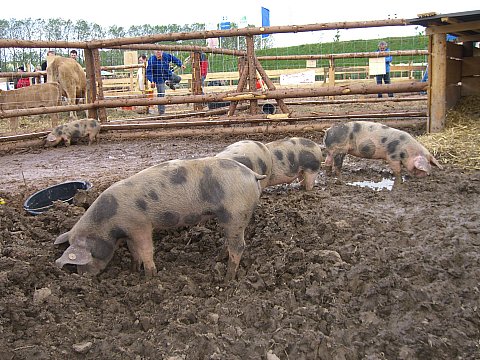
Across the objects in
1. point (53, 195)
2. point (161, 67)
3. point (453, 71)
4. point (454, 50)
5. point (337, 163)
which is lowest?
point (53, 195)

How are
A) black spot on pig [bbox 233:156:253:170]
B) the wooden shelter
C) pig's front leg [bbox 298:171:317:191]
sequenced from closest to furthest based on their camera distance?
black spot on pig [bbox 233:156:253:170]
pig's front leg [bbox 298:171:317:191]
the wooden shelter

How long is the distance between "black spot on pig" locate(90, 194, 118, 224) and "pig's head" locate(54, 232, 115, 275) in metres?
0.12

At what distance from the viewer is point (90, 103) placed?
9297 millimetres

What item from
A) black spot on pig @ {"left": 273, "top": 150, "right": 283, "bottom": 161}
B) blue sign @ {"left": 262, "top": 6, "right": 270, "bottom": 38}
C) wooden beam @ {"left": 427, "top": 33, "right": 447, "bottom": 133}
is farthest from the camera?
blue sign @ {"left": 262, "top": 6, "right": 270, "bottom": 38}

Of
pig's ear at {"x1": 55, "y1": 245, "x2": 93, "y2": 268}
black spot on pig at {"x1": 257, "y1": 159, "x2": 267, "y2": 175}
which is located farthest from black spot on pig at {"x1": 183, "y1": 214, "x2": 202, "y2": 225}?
black spot on pig at {"x1": 257, "y1": 159, "x2": 267, "y2": 175}

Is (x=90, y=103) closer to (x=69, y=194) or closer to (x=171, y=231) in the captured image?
(x=69, y=194)

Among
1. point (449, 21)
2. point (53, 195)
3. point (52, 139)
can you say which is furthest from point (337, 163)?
point (52, 139)

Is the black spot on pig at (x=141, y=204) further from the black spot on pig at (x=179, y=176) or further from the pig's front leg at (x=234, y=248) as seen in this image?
the pig's front leg at (x=234, y=248)

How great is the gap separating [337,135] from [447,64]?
10.2 feet

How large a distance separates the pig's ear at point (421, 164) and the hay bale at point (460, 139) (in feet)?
1.90

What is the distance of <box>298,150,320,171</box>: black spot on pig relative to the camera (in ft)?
16.0

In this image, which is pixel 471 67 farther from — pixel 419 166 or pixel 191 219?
pixel 191 219

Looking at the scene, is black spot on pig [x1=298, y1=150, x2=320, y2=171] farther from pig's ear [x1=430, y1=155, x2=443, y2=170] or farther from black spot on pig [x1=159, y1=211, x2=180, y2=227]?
black spot on pig [x1=159, y1=211, x2=180, y2=227]

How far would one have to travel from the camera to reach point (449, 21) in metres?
6.46
